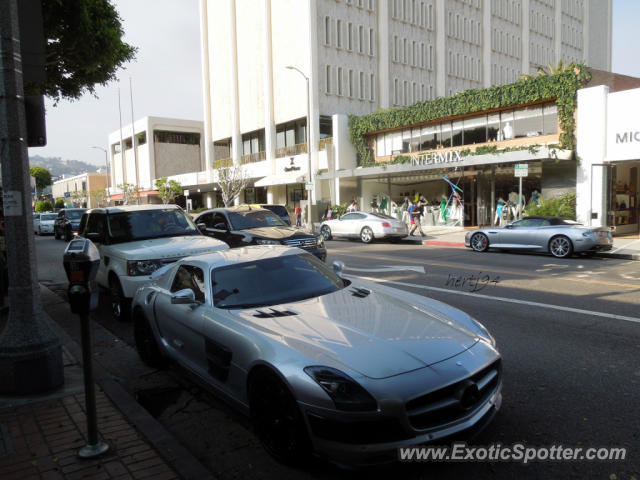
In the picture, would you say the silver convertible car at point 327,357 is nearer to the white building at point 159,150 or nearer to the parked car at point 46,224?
the parked car at point 46,224

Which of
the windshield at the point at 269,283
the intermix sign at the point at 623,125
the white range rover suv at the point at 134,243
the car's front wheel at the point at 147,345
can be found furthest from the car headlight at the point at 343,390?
the intermix sign at the point at 623,125

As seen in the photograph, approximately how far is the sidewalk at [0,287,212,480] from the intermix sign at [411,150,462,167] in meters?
23.9

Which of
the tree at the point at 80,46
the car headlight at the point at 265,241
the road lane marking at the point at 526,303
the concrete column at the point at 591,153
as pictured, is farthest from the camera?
the concrete column at the point at 591,153

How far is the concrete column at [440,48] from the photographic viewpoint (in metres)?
44.3

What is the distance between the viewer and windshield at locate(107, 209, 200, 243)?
8.91 meters

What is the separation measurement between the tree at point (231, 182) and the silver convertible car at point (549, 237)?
29052 mm

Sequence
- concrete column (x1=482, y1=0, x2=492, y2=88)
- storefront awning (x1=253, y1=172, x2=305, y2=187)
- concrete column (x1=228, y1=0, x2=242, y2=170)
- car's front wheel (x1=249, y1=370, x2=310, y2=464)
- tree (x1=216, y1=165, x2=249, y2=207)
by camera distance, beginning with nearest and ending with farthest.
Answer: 1. car's front wheel (x1=249, y1=370, x2=310, y2=464)
2. storefront awning (x1=253, y1=172, x2=305, y2=187)
3. tree (x1=216, y1=165, x2=249, y2=207)
4. concrete column (x1=228, y1=0, x2=242, y2=170)
5. concrete column (x1=482, y1=0, x2=492, y2=88)

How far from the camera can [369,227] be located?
21.4m

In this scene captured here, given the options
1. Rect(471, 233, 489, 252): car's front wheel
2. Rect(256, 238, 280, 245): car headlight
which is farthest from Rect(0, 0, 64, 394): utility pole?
Rect(471, 233, 489, 252): car's front wheel

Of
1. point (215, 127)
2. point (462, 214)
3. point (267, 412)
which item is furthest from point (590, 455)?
point (215, 127)

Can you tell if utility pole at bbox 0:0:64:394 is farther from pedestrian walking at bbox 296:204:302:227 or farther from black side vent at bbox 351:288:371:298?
pedestrian walking at bbox 296:204:302:227

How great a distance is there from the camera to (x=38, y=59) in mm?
4961

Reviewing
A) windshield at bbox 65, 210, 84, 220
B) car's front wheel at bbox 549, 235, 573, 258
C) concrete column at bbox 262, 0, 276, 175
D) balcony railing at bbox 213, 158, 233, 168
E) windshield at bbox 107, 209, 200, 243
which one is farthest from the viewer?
balcony railing at bbox 213, 158, 233, 168

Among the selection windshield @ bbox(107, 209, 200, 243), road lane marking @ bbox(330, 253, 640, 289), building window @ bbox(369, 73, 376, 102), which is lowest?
road lane marking @ bbox(330, 253, 640, 289)
